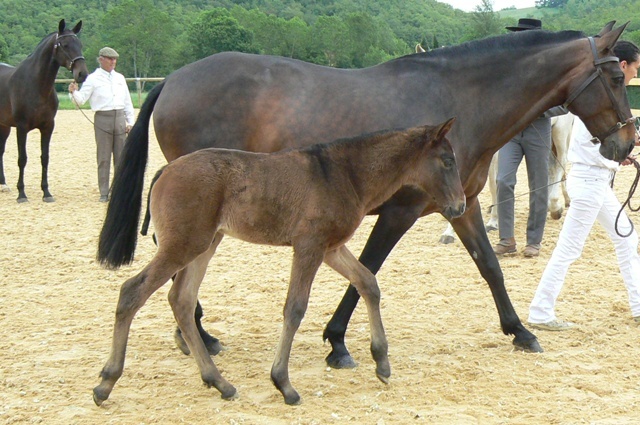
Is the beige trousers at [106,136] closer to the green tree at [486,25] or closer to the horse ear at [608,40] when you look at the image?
the horse ear at [608,40]

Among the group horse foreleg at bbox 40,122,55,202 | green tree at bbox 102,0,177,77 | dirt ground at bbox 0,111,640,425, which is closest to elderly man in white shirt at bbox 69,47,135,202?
horse foreleg at bbox 40,122,55,202

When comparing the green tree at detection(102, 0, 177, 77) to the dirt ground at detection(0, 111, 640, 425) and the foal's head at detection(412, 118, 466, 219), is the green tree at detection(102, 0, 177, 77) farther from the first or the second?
the foal's head at detection(412, 118, 466, 219)

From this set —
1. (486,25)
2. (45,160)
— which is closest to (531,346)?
(45,160)

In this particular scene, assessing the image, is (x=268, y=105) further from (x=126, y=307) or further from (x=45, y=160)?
(x=45, y=160)

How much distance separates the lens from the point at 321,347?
186 inches

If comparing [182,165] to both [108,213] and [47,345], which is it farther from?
[47,345]

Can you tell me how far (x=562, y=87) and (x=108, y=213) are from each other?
9.47 ft

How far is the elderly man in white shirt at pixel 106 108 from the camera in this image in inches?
412

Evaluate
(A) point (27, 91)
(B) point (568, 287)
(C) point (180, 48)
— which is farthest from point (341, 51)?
(B) point (568, 287)

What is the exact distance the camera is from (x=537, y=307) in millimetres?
5000

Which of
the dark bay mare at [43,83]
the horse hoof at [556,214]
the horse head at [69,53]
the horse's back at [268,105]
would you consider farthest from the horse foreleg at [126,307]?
the horse head at [69,53]

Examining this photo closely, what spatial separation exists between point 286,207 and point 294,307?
516 mm

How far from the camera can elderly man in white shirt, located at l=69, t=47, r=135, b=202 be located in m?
10.5

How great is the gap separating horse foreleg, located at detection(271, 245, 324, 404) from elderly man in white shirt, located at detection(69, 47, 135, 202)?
7.26m
